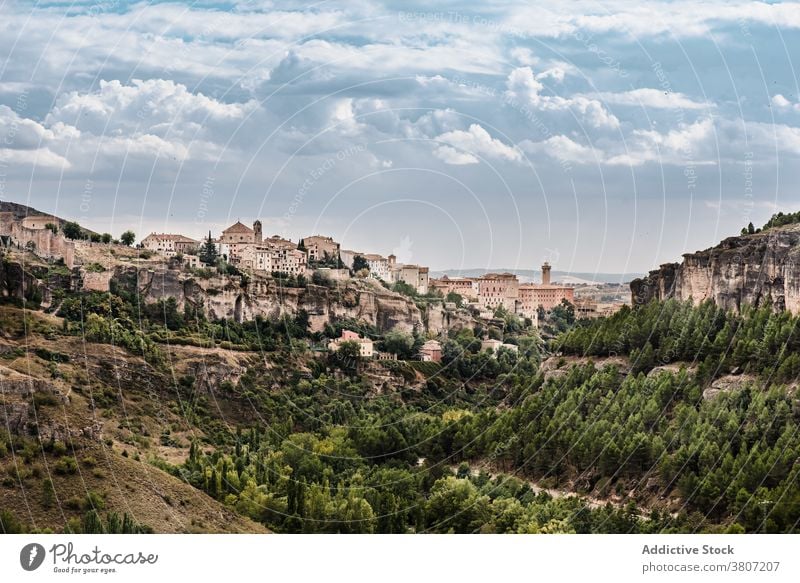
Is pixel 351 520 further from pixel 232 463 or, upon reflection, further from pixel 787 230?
pixel 787 230

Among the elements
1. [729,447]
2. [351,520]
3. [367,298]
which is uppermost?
[367,298]

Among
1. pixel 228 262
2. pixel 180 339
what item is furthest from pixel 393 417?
pixel 228 262

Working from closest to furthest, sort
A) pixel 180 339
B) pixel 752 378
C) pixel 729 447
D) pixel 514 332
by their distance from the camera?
1. pixel 729 447
2. pixel 752 378
3. pixel 180 339
4. pixel 514 332

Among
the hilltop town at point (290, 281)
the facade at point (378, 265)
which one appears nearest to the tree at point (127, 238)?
the hilltop town at point (290, 281)

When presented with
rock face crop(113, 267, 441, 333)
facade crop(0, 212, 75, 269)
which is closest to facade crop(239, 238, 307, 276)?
rock face crop(113, 267, 441, 333)

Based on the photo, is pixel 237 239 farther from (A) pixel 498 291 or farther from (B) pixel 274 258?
(A) pixel 498 291

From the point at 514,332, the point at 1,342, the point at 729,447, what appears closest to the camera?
the point at 729,447

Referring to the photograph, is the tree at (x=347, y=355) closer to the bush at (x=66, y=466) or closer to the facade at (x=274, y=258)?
the facade at (x=274, y=258)

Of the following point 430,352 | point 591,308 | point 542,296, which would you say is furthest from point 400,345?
point 542,296

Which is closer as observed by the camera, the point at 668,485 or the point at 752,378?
the point at 668,485
